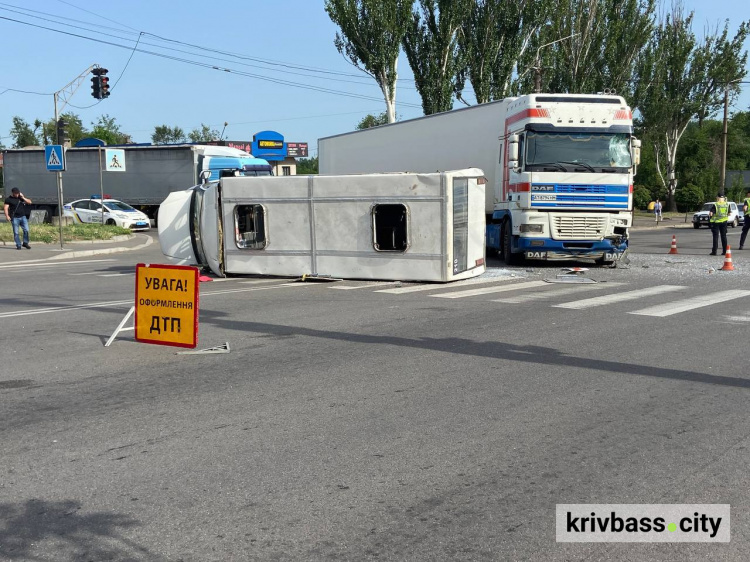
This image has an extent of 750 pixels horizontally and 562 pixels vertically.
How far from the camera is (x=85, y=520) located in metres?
4.05

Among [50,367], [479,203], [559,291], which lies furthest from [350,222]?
[50,367]

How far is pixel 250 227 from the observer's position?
16.2 m

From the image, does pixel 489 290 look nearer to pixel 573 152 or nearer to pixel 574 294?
pixel 574 294

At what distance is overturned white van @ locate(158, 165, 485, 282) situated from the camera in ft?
47.9

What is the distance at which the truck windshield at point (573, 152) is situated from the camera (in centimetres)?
1689

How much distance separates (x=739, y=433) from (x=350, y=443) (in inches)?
108

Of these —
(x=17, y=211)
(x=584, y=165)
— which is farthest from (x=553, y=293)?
(x=17, y=211)

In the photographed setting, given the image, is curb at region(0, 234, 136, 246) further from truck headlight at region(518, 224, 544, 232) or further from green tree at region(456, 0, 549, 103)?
green tree at region(456, 0, 549, 103)

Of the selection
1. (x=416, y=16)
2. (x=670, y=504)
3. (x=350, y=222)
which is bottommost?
(x=670, y=504)

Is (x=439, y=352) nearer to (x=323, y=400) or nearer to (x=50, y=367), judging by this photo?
(x=323, y=400)

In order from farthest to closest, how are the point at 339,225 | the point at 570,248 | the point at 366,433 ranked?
the point at 570,248 → the point at 339,225 → the point at 366,433

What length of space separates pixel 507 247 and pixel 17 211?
47.9ft

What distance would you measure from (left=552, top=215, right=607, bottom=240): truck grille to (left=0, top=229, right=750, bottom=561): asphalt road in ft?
20.5

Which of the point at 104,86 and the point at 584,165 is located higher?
the point at 104,86
